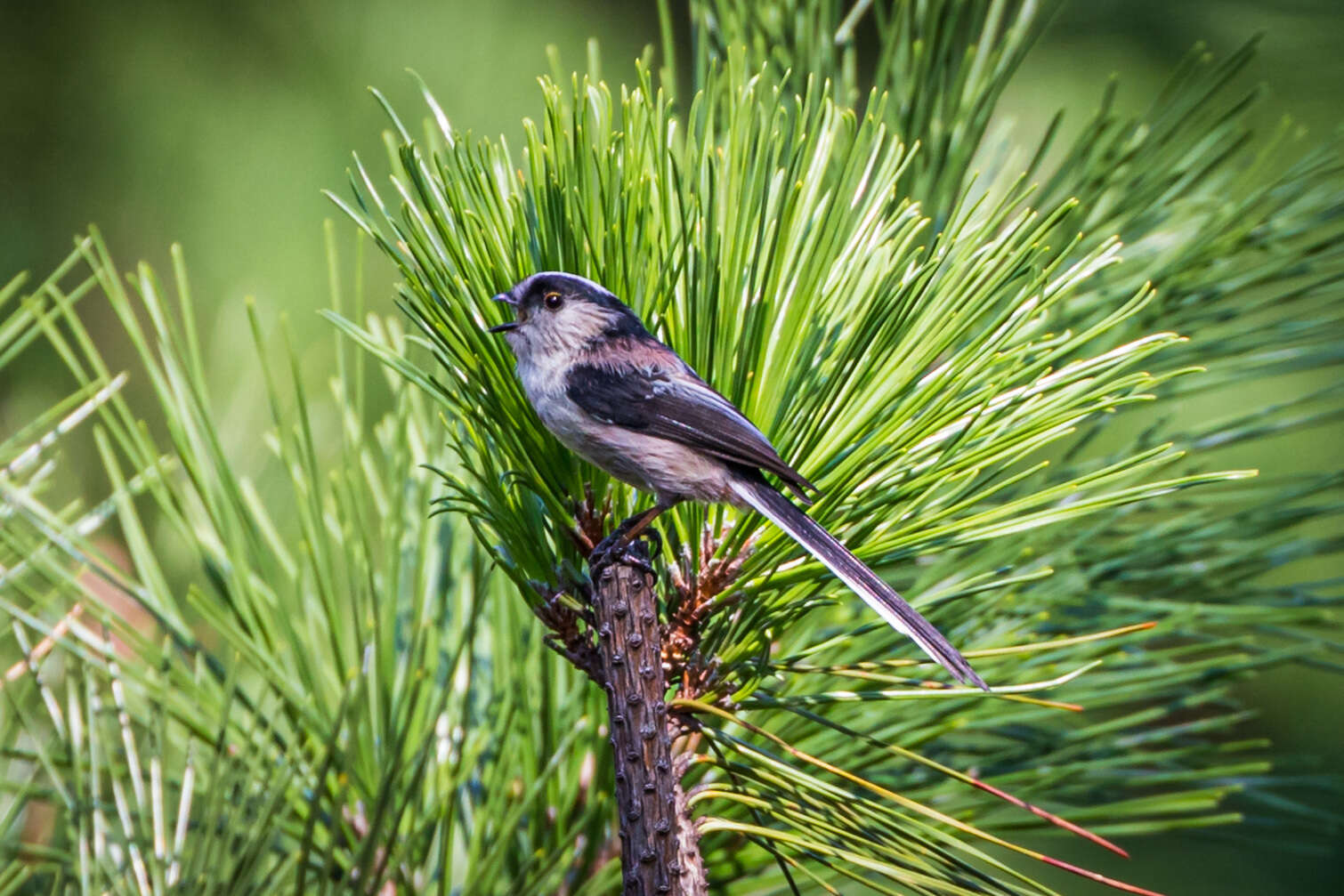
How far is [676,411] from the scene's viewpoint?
942mm

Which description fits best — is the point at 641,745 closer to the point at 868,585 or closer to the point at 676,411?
the point at 868,585

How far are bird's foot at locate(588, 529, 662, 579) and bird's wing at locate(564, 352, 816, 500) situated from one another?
0.08 metres

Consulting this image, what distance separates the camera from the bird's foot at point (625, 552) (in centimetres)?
78

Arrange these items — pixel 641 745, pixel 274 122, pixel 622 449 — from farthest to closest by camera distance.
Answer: pixel 274 122, pixel 622 449, pixel 641 745

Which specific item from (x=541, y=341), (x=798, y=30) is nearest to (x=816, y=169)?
(x=541, y=341)

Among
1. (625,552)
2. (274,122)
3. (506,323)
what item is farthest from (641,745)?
(274,122)

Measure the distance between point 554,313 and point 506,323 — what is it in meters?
0.04

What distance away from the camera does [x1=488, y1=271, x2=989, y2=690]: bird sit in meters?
0.80

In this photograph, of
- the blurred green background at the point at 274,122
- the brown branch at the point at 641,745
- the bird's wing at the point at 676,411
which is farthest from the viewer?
the blurred green background at the point at 274,122

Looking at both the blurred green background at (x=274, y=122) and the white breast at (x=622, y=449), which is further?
the blurred green background at (x=274, y=122)

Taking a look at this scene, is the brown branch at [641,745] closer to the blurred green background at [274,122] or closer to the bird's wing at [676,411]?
the bird's wing at [676,411]

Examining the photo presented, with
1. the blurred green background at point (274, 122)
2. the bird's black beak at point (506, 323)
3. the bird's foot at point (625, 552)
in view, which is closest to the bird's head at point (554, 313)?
the bird's black beak at point (506, 323)

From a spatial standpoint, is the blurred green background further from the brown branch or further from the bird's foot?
the brown branch

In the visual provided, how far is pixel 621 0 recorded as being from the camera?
2275mm
